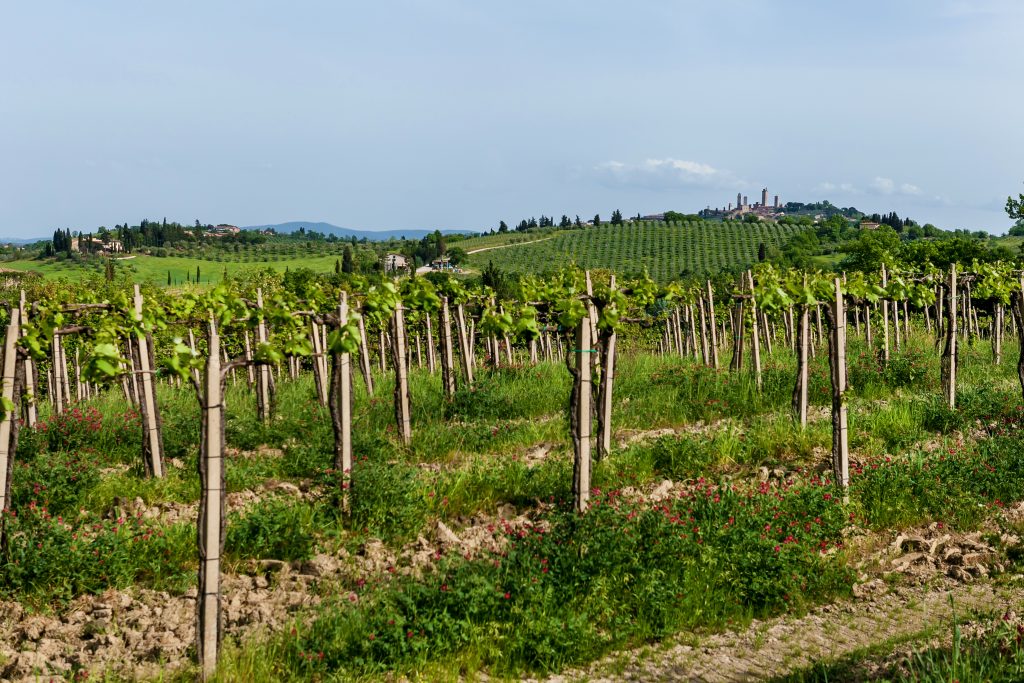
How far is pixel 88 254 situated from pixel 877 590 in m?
133

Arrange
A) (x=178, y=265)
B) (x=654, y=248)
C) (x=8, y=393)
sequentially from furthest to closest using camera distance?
(x=178, y=265) → (x=654, y=248) → (x=8, y=393)

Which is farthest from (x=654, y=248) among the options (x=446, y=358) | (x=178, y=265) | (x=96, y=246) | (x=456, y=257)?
(x=446, y=358)

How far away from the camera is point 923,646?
221 inches

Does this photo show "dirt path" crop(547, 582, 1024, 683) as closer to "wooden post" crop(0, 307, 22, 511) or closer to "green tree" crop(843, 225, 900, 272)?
"wooden post" crop(0, 307, 22, 511)

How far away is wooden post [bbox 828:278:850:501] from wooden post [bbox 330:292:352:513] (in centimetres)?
545

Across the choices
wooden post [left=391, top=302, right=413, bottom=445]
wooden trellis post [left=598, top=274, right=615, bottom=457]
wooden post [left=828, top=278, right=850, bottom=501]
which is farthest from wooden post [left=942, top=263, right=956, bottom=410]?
wooden post [left=391, top=302, right=413, bottom=445]

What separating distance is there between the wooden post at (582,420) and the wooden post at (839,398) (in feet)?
9.59

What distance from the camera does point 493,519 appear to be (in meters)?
8.34

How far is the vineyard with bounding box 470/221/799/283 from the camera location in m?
102

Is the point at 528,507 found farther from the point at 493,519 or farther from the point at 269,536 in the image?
the point at 269,536

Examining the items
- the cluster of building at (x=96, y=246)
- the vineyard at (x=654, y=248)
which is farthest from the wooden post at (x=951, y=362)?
the cluster of building at (x=96, y=246)

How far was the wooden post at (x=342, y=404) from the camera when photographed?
873cm

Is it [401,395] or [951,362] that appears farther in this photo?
[951,362]

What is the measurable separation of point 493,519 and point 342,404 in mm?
2120
